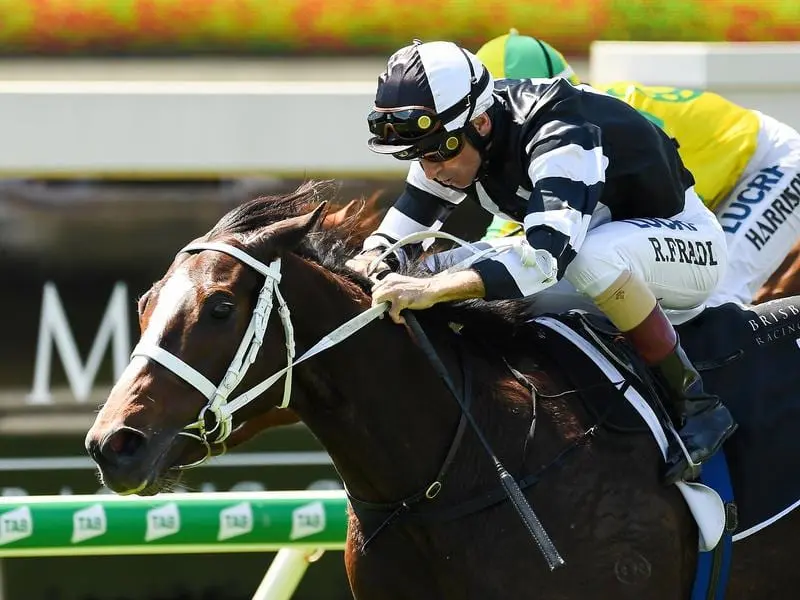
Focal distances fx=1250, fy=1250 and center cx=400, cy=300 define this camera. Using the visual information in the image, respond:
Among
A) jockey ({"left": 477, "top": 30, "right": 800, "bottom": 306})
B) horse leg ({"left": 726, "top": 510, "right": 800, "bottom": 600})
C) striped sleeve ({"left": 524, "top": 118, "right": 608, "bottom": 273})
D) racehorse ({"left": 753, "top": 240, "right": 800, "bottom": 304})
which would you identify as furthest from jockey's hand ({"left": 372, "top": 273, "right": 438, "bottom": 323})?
racehorse ({"left": 753, "top": 240, "right": 800, "bottom": 304})

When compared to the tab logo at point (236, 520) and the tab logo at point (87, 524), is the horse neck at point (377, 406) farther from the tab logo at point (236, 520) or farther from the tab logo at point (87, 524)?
the tab logo at point (87, 524)

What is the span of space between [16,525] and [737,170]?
103 inches

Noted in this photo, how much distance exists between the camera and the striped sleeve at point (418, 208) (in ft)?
10.7

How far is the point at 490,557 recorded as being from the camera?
2.66 m

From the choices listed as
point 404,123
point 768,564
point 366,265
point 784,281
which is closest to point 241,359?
point 366,265

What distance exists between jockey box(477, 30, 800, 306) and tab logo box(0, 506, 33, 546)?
1.76 metres

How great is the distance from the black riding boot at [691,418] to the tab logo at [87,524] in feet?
6.67

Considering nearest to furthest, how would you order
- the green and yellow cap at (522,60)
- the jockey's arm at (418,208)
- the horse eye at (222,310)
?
1. the horse eye at (222,310)
2. the jockey's arm at (418,208)
3. the green and yellow cap at (522,60)

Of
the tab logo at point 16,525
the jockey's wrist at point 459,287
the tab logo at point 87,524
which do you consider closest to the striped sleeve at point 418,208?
the jockey's wrist at point 459,287

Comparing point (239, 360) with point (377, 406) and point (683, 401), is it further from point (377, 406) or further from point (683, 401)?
point (683, 401)

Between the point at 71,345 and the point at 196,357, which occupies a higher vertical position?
the point at 196,357

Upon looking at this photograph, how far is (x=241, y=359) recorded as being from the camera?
2.48 m

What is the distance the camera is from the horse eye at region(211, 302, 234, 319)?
8.10 feet

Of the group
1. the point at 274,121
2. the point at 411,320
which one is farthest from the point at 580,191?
the point at 274,121
